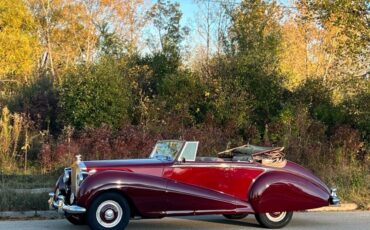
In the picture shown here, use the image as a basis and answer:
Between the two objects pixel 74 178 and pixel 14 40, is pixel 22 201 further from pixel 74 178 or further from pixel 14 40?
pixel 14 40

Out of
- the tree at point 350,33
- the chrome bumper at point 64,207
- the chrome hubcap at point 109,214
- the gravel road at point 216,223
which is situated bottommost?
the gravel road at point 216,223

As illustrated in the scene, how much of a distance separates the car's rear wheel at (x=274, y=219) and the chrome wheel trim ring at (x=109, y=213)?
2530mm

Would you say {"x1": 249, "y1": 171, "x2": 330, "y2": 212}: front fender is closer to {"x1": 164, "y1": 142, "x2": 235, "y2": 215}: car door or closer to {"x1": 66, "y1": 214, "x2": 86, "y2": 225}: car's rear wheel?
{"x1": 164, "y1": 142, "x2": 235, "y2": 215}: car door

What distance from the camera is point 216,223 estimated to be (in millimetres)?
10141

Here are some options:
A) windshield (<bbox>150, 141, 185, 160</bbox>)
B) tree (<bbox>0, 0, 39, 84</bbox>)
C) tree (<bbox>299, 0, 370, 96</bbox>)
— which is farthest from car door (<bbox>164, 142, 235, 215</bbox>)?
tree (<bbox>0, 0, 39, 84</bbox>)

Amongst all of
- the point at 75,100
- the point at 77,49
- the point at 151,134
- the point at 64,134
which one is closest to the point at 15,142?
the point at 64,134

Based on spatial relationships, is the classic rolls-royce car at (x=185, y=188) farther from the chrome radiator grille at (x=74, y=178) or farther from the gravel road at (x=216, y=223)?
the gravel road at (x=216, y=223)

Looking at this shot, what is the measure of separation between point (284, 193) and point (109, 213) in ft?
9.86

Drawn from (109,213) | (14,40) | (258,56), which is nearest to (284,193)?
(109,213)

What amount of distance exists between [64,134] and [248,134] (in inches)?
251

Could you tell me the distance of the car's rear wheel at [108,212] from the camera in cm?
847

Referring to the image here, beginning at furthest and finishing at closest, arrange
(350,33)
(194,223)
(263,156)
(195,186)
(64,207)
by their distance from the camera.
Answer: (350,33) < (194,223) < (263,156) < (195,186) < (64,207)

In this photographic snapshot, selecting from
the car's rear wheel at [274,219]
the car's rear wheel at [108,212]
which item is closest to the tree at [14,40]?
the car's rear wheel at [108,212]

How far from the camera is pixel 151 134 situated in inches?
685
